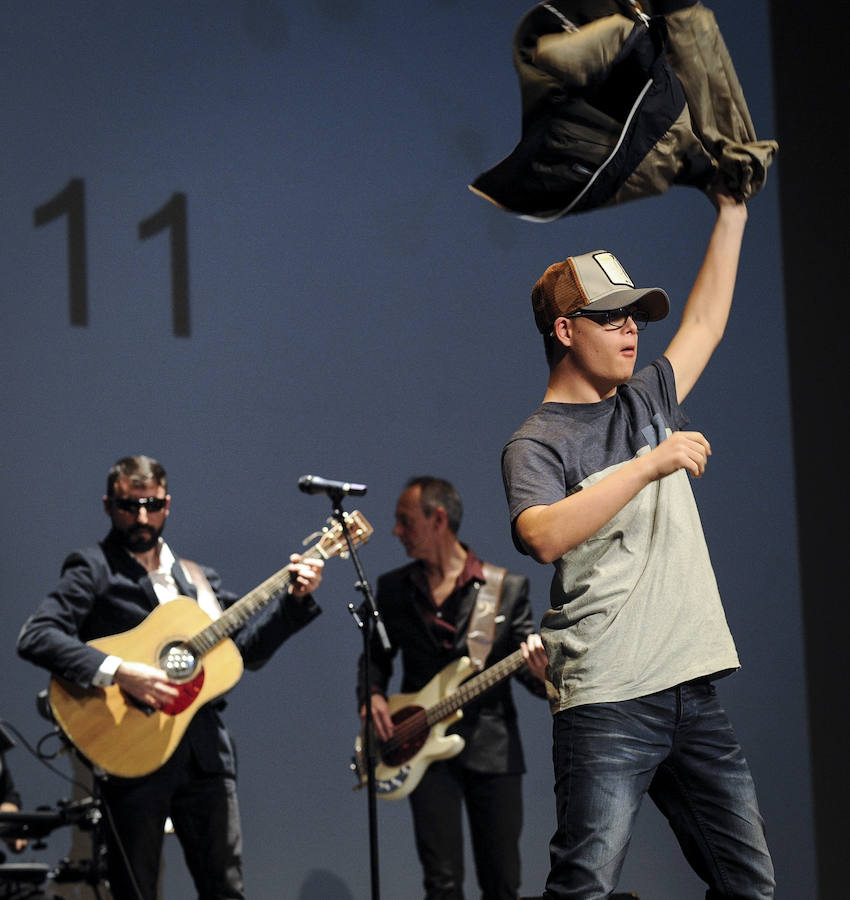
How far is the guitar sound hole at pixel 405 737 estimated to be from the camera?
15.1ft

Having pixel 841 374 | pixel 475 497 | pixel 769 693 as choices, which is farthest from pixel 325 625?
pixel 841 374

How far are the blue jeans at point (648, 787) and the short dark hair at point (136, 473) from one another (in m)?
2.44

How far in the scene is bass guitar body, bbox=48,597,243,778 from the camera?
4.12 metres

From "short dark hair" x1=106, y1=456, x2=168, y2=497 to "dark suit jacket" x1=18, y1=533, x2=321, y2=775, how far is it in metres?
0.22

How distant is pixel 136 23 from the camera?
5.57m

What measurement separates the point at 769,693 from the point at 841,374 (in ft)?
5.14

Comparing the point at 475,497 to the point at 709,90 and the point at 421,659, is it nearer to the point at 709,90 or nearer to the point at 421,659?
the point at 421,659

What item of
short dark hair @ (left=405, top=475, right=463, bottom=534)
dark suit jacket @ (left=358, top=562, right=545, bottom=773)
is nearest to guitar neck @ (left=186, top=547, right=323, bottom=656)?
dark suit jacket @ (left=358, top=562, right=545, bottom=773)

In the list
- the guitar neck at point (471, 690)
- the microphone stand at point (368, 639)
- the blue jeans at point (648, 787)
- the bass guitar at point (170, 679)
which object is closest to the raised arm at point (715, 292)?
the blue jeans at point (648, 787)

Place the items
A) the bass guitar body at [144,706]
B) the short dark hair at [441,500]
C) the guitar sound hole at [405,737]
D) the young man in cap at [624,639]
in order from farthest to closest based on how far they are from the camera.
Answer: the short dark hair at [441,500], the guitar sound hole at [405,737], the bass guitar body at [144,706], the young man in cap at [624,639]

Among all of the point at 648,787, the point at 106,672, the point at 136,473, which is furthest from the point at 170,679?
the point at 648,787

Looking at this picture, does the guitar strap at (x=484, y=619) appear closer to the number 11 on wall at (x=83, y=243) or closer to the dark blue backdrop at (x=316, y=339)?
the dark blue backdrop at (x=316, y=339)

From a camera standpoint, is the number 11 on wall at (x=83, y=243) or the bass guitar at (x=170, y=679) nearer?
the bass guitar at (x=170, y=679)

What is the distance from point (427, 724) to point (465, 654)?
0.31 m
